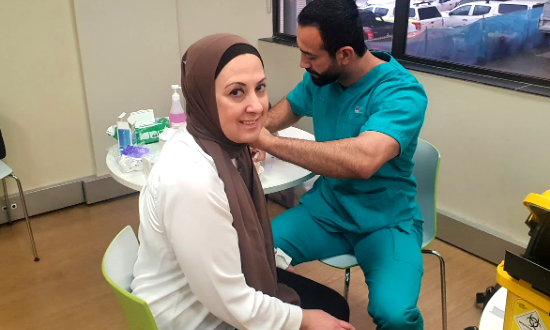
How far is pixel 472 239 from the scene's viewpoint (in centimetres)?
251

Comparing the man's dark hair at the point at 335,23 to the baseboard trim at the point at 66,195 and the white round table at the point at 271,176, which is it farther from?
the baseboard trim at the point at 66,195

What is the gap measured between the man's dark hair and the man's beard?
0.05 metres

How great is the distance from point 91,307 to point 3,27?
1.49 meters

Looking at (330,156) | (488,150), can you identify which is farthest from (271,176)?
(488,150)

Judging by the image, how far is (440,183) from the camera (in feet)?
8.55

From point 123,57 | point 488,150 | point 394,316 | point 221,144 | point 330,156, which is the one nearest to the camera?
point 221,144

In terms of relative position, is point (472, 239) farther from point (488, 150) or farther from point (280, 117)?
point (280, 117)

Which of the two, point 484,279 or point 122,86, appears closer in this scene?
point 484,279

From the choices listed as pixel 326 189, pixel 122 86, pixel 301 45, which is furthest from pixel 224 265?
pixel 122 86

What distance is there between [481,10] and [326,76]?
4.33 ft

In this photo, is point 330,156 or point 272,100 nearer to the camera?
point 330,156

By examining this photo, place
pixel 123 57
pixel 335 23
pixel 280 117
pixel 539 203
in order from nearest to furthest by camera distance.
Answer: pixel 539 203
pixel 335 23
pixel 280 117
pixel 123 57

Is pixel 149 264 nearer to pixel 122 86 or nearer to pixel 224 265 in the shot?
pixel 224 265

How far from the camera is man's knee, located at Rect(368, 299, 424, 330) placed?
1438mm
